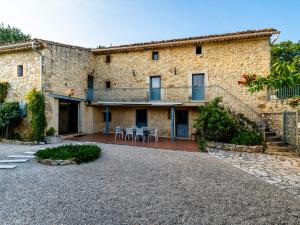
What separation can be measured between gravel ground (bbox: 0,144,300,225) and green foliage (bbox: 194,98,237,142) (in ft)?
12.1

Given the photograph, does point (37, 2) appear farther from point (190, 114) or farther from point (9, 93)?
point (190, 114)

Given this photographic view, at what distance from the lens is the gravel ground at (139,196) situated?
131 inches

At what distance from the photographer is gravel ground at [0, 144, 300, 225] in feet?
11.0

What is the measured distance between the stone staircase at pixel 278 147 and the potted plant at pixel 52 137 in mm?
11145

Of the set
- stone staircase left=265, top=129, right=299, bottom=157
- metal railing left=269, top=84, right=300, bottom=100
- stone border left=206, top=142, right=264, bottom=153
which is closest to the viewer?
stone staircase left=265, top=129, right=299, bottom=157

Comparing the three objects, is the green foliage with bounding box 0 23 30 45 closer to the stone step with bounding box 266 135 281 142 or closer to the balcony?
the balcony

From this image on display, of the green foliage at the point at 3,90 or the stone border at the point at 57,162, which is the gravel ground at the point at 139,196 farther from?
the green foliage at the point at 3,90

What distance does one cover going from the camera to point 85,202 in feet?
12.7

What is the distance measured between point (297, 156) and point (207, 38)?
8285 millimetres

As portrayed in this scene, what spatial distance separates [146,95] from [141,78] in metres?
1.38

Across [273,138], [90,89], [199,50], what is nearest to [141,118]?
[90,89]

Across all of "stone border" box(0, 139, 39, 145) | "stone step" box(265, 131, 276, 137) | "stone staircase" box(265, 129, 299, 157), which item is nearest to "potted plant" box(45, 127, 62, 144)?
"stone border" box(0, 139, 39, 145)

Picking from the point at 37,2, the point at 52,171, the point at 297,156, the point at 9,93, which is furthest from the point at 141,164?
the point at 9,93

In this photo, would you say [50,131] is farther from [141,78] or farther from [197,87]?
[197,87]
